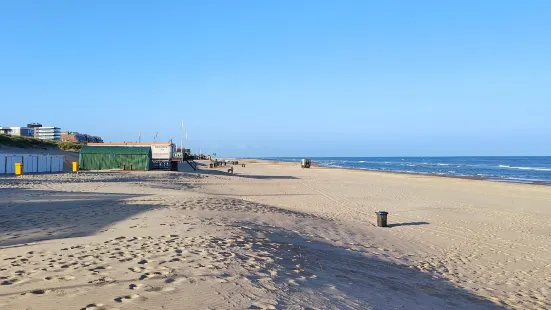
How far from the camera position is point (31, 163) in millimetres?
33344

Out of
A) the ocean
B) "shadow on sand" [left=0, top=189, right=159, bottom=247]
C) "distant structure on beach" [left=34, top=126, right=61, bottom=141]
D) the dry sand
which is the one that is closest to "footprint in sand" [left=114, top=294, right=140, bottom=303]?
the dry sand

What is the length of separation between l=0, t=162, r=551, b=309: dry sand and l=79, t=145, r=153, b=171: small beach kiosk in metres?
25.1

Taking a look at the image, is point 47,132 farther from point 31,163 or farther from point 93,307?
point 93,307

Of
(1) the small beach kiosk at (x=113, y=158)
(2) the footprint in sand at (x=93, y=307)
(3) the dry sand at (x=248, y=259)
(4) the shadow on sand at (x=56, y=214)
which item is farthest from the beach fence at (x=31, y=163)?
(2) the footprint in sand at (x=93, y=307)

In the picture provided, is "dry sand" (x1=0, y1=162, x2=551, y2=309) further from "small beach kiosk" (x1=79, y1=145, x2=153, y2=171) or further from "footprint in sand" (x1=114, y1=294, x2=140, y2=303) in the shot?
"small beach kiosk" (x1=79, y1=145, x2=153, y2=171)

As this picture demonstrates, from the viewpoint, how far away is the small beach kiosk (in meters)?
41.1

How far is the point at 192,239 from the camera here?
28.9 feet

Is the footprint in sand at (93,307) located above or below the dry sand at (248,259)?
above

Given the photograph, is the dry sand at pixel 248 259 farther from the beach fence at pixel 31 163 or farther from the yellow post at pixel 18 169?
the beach fence at pixel 31 163

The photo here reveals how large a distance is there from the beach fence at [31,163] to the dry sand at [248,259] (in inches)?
641

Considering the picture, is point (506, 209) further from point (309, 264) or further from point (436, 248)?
point (309, 264)

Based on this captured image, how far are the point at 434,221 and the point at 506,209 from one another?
748 cm

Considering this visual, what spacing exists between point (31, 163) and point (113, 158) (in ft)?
29.3

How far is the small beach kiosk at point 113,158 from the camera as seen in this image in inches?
1617
